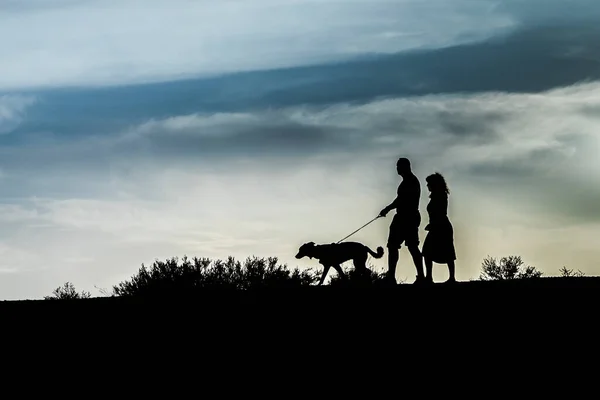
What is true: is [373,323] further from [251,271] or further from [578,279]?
[251,271]

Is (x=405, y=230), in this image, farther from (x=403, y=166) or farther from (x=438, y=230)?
(x=403, y=166)

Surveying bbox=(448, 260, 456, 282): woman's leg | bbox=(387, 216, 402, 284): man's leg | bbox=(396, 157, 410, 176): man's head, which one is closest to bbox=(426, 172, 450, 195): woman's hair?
bbox=(396, 157, 410, 176): man's head

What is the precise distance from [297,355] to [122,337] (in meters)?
3.54

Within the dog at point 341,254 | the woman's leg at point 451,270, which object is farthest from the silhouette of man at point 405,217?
the dog at point 341,254

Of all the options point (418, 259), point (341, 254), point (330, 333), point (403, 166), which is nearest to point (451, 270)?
point (418, 259)

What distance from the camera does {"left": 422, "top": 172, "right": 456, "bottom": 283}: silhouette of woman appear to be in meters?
22.5

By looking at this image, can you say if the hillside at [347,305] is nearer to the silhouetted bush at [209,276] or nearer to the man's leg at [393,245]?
the man's leg at [393,245]

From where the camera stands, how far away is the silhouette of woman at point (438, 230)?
73.7 ft

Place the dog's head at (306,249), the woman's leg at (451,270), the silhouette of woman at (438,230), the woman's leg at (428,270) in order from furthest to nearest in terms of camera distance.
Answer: the dog's head at (306,249), the woman's leg at (451,270), the woman's leg at (428,270), the silhouette of woman at (438,230)

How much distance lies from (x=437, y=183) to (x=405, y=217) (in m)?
0.89

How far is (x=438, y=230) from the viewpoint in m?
22.7

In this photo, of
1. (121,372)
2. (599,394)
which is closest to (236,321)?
(121,372)

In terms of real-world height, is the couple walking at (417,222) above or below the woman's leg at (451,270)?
above

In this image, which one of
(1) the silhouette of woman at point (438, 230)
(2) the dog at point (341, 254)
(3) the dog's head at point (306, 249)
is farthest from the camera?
(3) the dog's head at point (306, 249)
